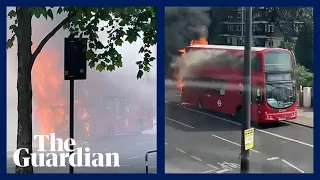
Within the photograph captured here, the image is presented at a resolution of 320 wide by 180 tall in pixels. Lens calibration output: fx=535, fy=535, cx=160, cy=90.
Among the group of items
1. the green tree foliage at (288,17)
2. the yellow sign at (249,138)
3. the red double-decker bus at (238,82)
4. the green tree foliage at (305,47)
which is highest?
the green tree foliage at (288,17)

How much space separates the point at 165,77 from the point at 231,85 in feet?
2.81

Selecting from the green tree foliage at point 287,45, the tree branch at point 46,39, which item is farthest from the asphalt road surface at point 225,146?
the tree branch at point 46,39

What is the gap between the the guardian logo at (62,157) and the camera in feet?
22.7

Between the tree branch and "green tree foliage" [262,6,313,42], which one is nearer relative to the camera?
"green tree foliage" [262,6,313,42]

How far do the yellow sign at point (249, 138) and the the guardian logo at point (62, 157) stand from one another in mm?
1667

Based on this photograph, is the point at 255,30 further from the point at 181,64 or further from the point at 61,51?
the point at 61,51

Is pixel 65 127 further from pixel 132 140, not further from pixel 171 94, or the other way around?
pixel 171 94

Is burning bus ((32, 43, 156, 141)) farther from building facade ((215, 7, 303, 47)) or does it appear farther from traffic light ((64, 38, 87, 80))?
building facade ((215, 7, 303, 47))

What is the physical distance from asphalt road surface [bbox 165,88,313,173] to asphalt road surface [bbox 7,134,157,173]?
0.84 ft

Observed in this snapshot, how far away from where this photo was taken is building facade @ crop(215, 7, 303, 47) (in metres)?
6.80

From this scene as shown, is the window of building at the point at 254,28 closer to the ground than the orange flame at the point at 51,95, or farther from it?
farther from it

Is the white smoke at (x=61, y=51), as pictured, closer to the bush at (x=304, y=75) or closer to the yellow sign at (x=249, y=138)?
the yellow sign at (x=249, y=138)

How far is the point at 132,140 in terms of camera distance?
698 centimetres

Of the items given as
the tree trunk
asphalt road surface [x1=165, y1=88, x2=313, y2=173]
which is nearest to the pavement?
asphalt road surface [x1=165, y1=88, x2=313, y2=173]
